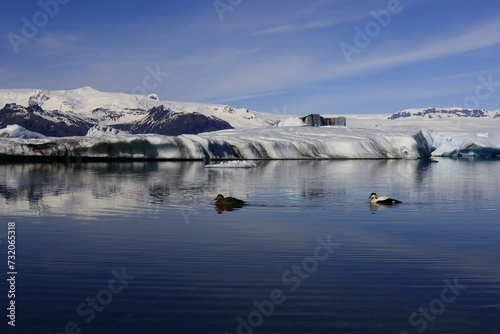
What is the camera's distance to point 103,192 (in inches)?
939

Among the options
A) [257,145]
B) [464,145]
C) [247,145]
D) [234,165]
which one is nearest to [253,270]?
[234,165]

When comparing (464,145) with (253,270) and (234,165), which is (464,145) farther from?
(253,270)

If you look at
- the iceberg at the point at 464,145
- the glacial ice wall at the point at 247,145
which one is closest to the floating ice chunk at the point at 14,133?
the glacial ice wall at the point at 247,145

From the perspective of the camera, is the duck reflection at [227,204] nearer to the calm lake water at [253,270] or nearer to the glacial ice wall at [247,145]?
the calm lake water at [253,270]

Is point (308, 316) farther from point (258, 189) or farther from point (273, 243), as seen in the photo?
point (258, 189)

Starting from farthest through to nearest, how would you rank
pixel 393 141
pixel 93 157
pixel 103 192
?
pixel 393 141, pixel 93 157, pixel 103 192

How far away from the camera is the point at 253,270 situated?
8.86 metres

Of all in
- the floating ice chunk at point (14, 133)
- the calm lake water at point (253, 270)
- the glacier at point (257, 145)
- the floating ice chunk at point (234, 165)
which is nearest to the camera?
the calm lake water at point (253, 270)

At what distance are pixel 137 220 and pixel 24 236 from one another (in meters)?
3.51

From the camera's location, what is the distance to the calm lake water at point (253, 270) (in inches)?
254

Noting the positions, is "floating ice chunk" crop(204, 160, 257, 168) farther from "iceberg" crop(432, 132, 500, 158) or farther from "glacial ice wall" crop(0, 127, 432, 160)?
"iceberg" crop(432, 132, 500, 158)

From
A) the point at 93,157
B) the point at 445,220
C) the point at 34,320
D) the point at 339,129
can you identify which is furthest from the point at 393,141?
the point at 34,320

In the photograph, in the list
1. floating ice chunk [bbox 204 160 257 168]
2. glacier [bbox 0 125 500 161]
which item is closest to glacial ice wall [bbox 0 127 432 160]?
glacier [bbox 0 125 500 161]

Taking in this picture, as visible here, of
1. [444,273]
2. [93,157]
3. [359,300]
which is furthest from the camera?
[93,157]
